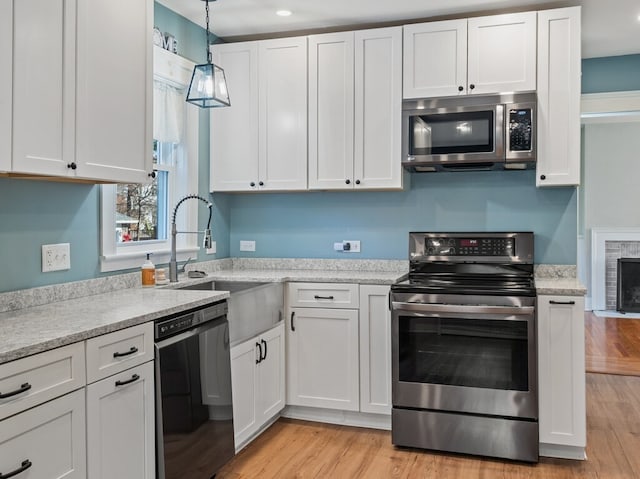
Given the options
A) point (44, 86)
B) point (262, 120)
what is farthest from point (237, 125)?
point (44, 86)

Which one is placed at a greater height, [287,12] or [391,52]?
[287,12]

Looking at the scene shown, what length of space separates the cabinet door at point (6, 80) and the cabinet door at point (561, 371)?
256cm

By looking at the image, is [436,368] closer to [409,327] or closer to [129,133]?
[409,327]

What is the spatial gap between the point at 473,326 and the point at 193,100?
1.93 meters

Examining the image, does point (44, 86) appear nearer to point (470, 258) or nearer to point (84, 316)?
point (84, 316)

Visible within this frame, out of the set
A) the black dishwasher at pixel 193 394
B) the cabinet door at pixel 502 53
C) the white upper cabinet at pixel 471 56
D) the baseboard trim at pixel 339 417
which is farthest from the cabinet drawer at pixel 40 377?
the cabinet door at pixel 502 53

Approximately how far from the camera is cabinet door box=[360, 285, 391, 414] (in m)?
3.32

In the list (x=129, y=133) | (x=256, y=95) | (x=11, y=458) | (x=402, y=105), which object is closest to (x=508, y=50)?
(x=402, y=105)

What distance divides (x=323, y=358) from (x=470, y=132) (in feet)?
5.30

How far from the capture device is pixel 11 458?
1.52 m

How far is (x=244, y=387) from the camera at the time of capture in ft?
9.67

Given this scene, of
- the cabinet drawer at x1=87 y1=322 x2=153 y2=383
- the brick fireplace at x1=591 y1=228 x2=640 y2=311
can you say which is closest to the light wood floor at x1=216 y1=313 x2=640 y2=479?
the cabinet drawer at x1=87 y1=322 x2=153 y2=383

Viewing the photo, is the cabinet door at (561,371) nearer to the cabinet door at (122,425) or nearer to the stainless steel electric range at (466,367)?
the stainless steel electric range at (466,367)

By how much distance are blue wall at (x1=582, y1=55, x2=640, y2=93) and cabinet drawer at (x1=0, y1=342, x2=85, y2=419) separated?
4.15 metres
